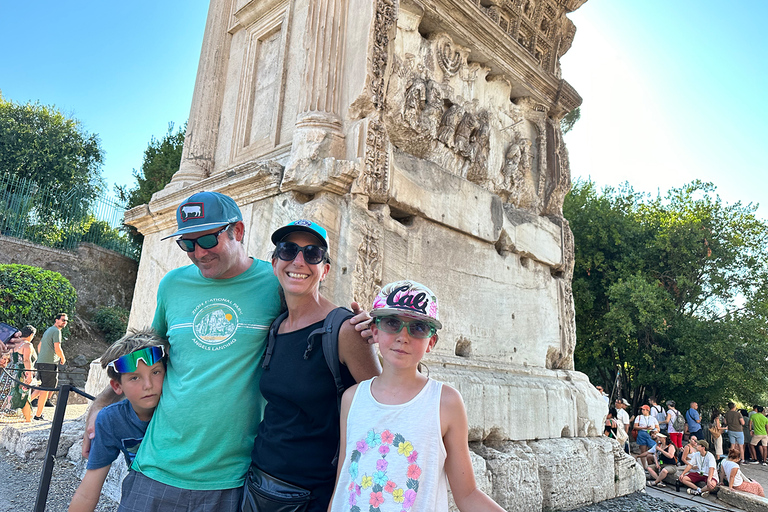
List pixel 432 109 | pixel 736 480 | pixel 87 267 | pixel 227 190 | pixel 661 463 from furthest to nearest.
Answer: pixel 87 267 → pixel 661 463 → pixel 736 480 → pixel 432 109 → pixel 227 190

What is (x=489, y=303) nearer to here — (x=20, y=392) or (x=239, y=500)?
(x=239, y=500)

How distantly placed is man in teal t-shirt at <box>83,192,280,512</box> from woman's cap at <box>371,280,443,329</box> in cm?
52

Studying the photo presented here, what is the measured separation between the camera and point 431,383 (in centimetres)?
168

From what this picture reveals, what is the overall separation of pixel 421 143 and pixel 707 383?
1296cm

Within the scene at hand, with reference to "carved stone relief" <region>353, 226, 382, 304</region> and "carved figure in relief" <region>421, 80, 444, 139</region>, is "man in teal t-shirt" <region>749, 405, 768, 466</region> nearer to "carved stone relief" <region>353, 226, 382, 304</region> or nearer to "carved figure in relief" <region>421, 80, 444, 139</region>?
"carved figure in relief" <region>421, 80, 444, 139</region>

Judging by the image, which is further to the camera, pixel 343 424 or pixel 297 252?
pixel 297 252

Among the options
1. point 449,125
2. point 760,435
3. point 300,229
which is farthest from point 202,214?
point 760,435

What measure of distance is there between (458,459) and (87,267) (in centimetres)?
1726

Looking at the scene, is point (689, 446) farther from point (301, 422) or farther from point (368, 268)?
point (301, 422)

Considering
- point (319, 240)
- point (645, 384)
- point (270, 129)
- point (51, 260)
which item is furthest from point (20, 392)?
point (645, 384)

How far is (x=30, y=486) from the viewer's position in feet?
11.2

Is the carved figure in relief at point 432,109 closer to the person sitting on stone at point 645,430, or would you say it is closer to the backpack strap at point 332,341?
the backpack strap at point 332,341

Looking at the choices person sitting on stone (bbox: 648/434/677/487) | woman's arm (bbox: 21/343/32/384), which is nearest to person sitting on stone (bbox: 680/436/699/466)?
person sitting on stone (bbox: 648/434/677/487)

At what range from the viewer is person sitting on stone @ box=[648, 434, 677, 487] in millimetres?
8227
